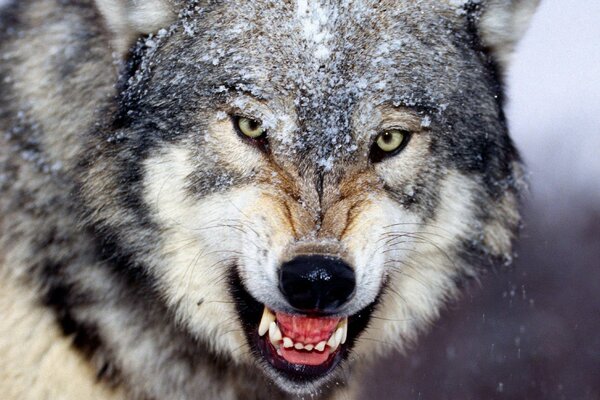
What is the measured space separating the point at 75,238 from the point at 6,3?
1.11 metres

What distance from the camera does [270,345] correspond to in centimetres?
277

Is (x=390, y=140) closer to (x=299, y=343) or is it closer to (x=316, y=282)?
(x=316, y=282)

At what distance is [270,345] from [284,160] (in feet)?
2.21

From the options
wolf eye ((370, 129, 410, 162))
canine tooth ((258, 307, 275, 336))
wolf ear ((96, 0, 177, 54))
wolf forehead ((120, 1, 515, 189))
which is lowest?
canine tooth ((258, 307, 275, 336))

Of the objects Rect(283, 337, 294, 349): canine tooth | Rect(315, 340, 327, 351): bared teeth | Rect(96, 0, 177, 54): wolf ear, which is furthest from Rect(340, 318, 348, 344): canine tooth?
Rect(96, 0, 177, 54): wolf ear

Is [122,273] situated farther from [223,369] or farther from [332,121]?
[332,121]

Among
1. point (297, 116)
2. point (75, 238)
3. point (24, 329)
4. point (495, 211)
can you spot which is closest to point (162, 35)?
point (297, 116)

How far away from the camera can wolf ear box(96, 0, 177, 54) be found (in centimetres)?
293

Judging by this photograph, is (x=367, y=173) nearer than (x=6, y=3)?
Yes

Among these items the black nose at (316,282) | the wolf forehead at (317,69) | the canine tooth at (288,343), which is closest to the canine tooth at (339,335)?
the canine tooth at (288,343)

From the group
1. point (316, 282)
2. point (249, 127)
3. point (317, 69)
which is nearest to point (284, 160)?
point (249, 127)

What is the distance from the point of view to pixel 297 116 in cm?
275

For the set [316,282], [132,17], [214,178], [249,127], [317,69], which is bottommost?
[316,282]

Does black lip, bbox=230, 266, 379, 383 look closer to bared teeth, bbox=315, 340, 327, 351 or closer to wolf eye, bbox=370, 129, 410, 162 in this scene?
bared teeth, bbox=315, 340, 327, 351
